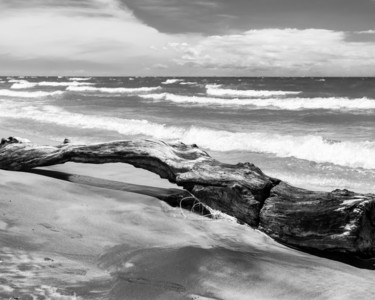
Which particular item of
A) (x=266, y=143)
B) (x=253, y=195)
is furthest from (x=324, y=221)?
(x=266, y=143)

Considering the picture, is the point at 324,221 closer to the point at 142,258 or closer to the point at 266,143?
the point at 142,258

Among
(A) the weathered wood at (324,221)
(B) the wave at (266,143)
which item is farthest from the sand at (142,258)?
(B) the wave at (266,143)

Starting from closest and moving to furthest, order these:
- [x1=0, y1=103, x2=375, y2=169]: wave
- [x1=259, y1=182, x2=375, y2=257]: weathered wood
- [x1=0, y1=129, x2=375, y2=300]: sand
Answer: [x1=0, y1=129, x2=375, y2=300]: sand, [x1=259, y1=182, x2=375, y2=257]: weathered wood, [x1=0, y1=103, x2=375, y2=169]: wave

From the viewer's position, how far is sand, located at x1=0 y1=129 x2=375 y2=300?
2.91m

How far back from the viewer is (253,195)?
185 inches

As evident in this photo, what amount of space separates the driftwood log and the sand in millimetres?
189

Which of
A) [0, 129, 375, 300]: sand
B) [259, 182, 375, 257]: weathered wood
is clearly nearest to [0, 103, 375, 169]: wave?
[259, 182, 375, 257]: weathered wood

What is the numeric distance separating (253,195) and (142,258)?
1.75 meters

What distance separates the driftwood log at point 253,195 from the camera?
4016 mm

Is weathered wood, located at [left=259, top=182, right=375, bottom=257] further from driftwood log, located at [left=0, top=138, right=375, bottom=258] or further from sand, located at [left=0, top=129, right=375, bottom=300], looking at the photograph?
sand, located at [left=0, top=129, right=375, bottom=300]

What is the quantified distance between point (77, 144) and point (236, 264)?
147 inches

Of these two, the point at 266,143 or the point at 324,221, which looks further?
the point at 266,143

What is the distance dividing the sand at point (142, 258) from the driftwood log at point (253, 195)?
0.19m

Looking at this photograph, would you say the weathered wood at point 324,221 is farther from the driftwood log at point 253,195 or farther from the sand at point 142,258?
the sand at point 142,258
